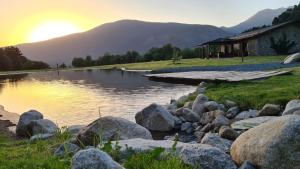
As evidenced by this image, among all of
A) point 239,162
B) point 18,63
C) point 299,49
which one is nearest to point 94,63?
point 18,63

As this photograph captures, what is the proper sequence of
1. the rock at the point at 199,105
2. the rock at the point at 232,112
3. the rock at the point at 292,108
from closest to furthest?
1. the rock at the point at 292,108
2. the rock at the point at 232,112
3. the rock at the point at 199,105

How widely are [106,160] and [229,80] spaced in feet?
59.2

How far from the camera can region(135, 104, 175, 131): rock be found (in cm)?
1388

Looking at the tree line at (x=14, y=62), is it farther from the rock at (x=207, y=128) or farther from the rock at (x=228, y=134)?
the rock at (x=228, y=134)

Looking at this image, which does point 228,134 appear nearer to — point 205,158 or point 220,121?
point 220,121

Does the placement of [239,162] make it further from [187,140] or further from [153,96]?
[153,96]

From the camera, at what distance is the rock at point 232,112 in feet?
46.7

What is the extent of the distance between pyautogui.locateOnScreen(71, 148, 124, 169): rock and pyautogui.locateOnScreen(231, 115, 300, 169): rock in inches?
92.7

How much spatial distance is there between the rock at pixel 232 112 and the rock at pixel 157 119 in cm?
181

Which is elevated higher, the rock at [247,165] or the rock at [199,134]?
the rock at [247,165]

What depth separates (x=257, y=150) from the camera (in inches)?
264

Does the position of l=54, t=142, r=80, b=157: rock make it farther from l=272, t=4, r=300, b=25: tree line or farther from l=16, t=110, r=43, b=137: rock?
l=272, t=4, r=300, b=25: tree line

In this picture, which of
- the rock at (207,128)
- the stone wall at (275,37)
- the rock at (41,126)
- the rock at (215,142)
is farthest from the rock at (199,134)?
the stone wall at (275,37)

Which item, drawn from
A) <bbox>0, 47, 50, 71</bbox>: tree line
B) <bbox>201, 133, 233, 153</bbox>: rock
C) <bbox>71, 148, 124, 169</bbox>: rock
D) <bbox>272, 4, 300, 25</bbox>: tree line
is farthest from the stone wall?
<bbox>71, 148, 124, 169</bbox>: rock
